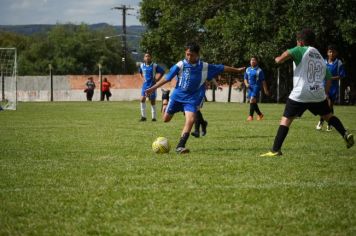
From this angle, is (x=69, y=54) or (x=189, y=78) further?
(x=69, y=54)

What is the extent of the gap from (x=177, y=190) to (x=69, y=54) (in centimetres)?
10232

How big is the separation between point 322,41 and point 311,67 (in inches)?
1208

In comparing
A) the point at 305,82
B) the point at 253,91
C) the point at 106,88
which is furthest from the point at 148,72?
the point at 106,88

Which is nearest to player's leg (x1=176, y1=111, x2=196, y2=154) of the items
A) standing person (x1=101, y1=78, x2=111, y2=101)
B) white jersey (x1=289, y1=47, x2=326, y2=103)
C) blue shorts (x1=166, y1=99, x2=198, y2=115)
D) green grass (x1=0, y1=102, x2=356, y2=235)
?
blue shorts (x1=166, y1=99, x2=198, y2=115)

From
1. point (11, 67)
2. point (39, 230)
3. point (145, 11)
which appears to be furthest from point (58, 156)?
point (145, 11)

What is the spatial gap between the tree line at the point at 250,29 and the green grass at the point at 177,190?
2570 centimetres

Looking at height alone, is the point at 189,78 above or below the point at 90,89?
above

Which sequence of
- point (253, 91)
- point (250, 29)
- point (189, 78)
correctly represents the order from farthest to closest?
point (250, 29)
point (253, 91)
point (189, 78)

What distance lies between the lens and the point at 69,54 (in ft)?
351

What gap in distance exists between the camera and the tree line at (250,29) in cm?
3628

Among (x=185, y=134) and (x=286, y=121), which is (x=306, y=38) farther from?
(x=185, y=134)

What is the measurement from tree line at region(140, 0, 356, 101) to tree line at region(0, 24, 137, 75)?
174ft

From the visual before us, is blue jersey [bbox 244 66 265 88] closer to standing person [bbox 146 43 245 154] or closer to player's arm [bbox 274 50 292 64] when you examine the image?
standing person [bbox 146 43 245 154]

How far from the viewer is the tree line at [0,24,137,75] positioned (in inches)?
4151
